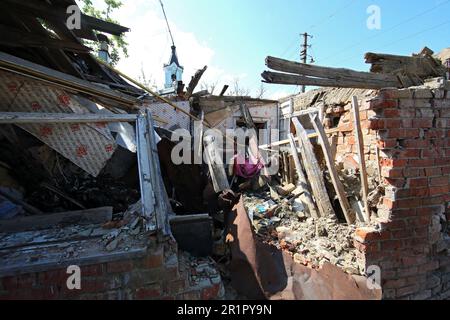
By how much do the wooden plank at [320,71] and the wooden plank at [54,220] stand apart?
2.08m

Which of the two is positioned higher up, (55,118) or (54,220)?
(55,118)

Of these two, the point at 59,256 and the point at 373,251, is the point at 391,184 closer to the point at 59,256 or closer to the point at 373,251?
the point at 373,251

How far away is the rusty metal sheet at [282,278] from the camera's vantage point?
6.15 ft

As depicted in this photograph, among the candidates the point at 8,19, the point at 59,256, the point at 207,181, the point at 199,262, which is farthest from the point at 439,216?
the point at 8,19

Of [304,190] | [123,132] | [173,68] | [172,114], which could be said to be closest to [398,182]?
[304,190]

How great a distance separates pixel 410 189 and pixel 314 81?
1334mm

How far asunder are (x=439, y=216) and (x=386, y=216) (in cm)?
54

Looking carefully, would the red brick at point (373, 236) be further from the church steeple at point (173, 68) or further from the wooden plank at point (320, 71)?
the church steeple at point (173, 68)

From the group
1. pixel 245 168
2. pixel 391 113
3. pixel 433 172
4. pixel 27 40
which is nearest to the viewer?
pixel 391 113

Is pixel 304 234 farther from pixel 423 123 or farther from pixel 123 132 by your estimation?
pixel 123 132

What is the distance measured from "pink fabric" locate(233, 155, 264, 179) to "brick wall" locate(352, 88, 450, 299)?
2.28 meters

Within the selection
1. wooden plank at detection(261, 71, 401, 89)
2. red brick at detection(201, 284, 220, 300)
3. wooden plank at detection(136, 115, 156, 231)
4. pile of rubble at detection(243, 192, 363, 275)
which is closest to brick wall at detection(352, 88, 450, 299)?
pile of rubble at detection(243, 192, 363, 275)

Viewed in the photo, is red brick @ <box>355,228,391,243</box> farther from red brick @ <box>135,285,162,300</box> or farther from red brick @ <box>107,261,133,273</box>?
red brick @ <box>107,261,133,273</box>

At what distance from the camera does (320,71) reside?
2.55 m
